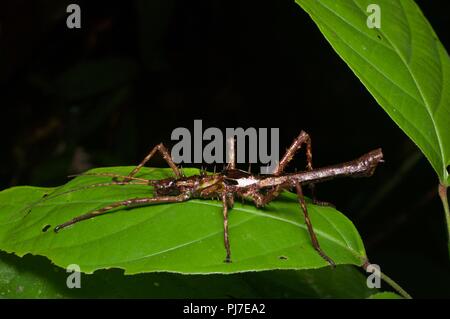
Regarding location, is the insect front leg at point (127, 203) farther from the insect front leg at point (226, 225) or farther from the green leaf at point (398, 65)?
the green leaf at point (398, 65)

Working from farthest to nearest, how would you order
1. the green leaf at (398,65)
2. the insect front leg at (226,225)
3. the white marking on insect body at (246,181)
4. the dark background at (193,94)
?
the dark background at (193,94)
the white marking on insect body at (246,181)
the green leaf at (398,65)
the insect front leg at (226,225)

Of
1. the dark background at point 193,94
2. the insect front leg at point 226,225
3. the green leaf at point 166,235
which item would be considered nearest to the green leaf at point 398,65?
the green leaf at point 166,235

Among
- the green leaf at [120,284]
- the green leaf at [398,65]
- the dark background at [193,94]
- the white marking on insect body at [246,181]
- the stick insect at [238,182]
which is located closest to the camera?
the green leaf at [398,65]

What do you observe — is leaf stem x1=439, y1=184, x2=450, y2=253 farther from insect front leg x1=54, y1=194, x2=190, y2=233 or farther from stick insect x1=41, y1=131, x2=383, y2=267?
insect front leg x1=54, y1=194, x2=190, y2=233

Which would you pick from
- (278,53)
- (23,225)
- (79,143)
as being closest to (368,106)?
(278,53)

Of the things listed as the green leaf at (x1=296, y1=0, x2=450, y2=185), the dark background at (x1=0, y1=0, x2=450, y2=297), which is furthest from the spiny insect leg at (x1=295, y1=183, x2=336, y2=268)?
the dark background at (x1=0, y1=0, x2=450, y2=297)

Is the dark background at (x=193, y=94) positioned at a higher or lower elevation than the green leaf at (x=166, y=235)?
higher
